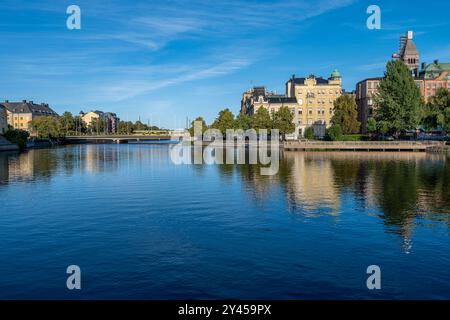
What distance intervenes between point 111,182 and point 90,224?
81.1 feet

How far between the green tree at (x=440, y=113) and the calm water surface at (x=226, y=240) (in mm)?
69559

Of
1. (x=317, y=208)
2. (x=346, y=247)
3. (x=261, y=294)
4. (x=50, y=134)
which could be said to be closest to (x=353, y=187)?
(x=317, y=208)

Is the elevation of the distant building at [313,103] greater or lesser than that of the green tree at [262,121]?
greater

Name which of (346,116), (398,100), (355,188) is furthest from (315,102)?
(355,188)

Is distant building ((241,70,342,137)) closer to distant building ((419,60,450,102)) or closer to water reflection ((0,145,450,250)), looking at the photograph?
distant building ((419,60,450,102))

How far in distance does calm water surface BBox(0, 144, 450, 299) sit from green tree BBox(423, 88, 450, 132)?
69559mm

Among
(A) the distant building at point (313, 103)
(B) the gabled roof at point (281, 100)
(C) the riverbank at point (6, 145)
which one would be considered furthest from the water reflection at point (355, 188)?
(B) the gabled roof at point (281, 100)

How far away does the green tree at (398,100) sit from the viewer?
11888cm

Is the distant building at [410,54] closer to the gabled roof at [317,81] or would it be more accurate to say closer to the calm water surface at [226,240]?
the gabled roof at [317,81]

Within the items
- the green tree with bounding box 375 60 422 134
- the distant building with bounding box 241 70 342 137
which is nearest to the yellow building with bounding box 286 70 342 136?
the distant building with bounding box 241 70 342 137

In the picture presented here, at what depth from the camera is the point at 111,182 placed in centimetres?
5491

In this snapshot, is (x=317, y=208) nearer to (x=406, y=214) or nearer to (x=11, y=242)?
(x=406, y=214)

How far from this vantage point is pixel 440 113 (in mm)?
111375

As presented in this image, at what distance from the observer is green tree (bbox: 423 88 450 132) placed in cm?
11031
